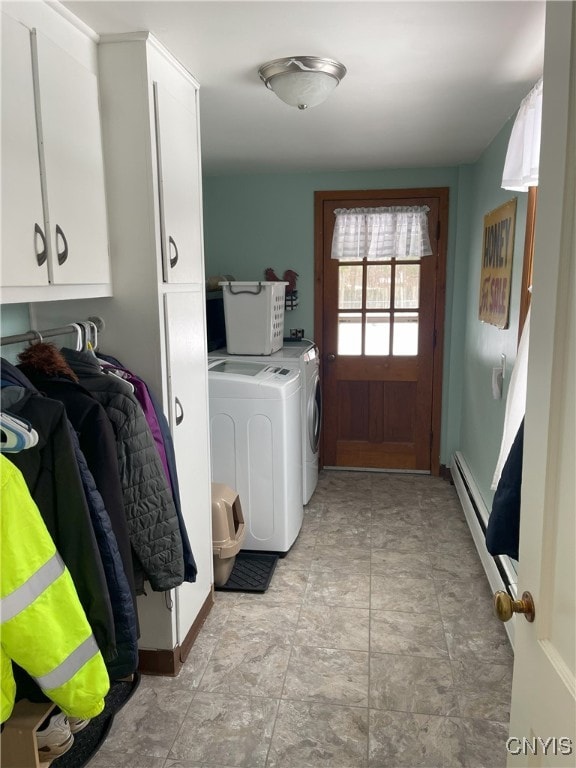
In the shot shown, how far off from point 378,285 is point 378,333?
0.35 metres

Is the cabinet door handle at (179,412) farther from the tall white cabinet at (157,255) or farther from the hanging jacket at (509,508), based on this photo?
the hanging jacket at (509,508)

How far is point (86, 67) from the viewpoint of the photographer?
1768 millimetres

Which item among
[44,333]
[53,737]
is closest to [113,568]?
[53,737]

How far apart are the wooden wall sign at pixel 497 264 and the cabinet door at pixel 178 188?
1.42m

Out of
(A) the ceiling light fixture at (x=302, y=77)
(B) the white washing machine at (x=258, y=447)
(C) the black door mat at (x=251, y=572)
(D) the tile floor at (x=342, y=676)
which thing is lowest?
(D) the tile floor at (x=342, y=676)

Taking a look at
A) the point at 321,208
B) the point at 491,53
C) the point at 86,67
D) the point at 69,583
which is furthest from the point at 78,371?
the point at 321,208

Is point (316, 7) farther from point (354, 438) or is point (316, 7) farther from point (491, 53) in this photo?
point (354, 438)

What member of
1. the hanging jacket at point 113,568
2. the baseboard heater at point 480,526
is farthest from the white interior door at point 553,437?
the baseboard heater at point 480,526

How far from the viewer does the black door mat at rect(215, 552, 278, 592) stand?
2.82m

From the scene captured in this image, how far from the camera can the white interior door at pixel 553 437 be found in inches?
34.2

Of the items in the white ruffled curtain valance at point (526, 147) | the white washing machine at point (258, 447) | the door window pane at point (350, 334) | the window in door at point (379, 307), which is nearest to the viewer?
the white ruffled curtain valance at point (526, 147)

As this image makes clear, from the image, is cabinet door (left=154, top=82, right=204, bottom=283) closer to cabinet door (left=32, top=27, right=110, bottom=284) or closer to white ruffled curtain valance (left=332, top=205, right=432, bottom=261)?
cabinet door (left=32, top=27, right=110, bottom=284)

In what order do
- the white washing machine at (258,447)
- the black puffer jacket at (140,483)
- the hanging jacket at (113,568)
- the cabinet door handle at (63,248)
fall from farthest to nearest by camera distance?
the white washing machine at (258,447), the black puffer jacket at (140,483), the cabinet door handle at (63,248), the hanging jacket at (113,568)

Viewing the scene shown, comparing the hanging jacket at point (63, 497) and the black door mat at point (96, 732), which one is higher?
the hanging jacket at point (63, 497)
